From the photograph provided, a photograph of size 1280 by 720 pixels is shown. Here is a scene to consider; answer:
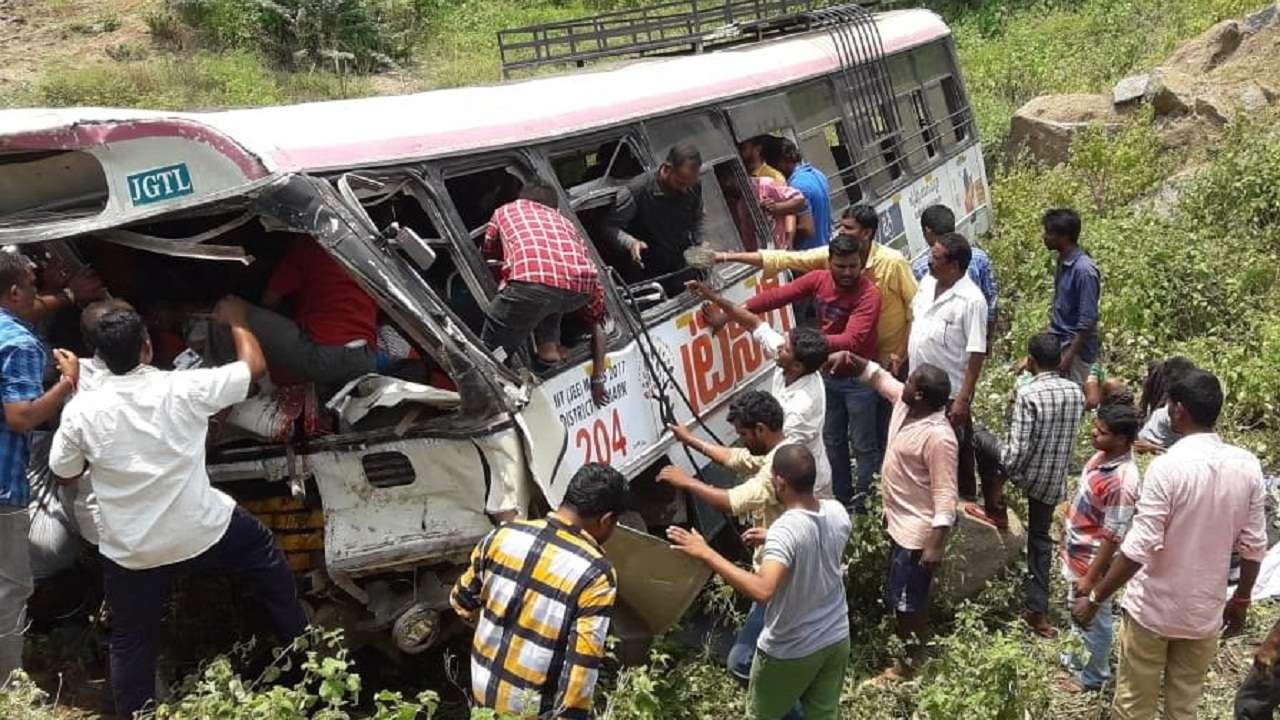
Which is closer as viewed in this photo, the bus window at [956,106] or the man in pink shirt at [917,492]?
the man in pink shirt at [917,492]

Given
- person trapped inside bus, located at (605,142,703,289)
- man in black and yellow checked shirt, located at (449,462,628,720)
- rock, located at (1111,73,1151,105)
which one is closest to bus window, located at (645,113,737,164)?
person trapped inside bus, located at (605,142,703,289)

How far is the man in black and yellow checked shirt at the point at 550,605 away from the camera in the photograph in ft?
11.6

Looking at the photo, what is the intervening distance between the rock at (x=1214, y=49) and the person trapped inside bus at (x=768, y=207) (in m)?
8.92

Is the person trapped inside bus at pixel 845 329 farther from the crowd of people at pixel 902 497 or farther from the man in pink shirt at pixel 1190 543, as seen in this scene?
the man in pink shirt at pixel 1190 543

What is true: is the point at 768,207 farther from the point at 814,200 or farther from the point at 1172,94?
the point at 1172,94

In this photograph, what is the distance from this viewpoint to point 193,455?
12.8 feet

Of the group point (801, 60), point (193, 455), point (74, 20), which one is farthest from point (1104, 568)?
point (74, 20)

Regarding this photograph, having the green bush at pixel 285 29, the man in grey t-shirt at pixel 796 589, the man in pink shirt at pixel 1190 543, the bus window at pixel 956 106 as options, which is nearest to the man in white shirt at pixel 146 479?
the man in grey t-shirt at pixel 796 589

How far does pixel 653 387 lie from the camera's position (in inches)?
205

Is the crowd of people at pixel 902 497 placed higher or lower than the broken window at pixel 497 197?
lower

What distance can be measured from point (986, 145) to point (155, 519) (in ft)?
41.0

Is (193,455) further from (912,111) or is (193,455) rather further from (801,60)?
(912,111)

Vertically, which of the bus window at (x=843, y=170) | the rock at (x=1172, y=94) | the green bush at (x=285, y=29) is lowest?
the rock at (x=1172, y=94)

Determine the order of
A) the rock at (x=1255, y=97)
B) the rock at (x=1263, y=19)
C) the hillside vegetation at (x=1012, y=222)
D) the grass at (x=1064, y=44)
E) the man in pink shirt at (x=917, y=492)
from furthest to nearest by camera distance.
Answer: the grass at (x=1064, y=44) < the rock at (x=1263, y=19) < the rock at (x=1255, y=97) < the man in pink shirt at (x=917, y=492) < the hillside vegetation at (x=1012, y=222)
